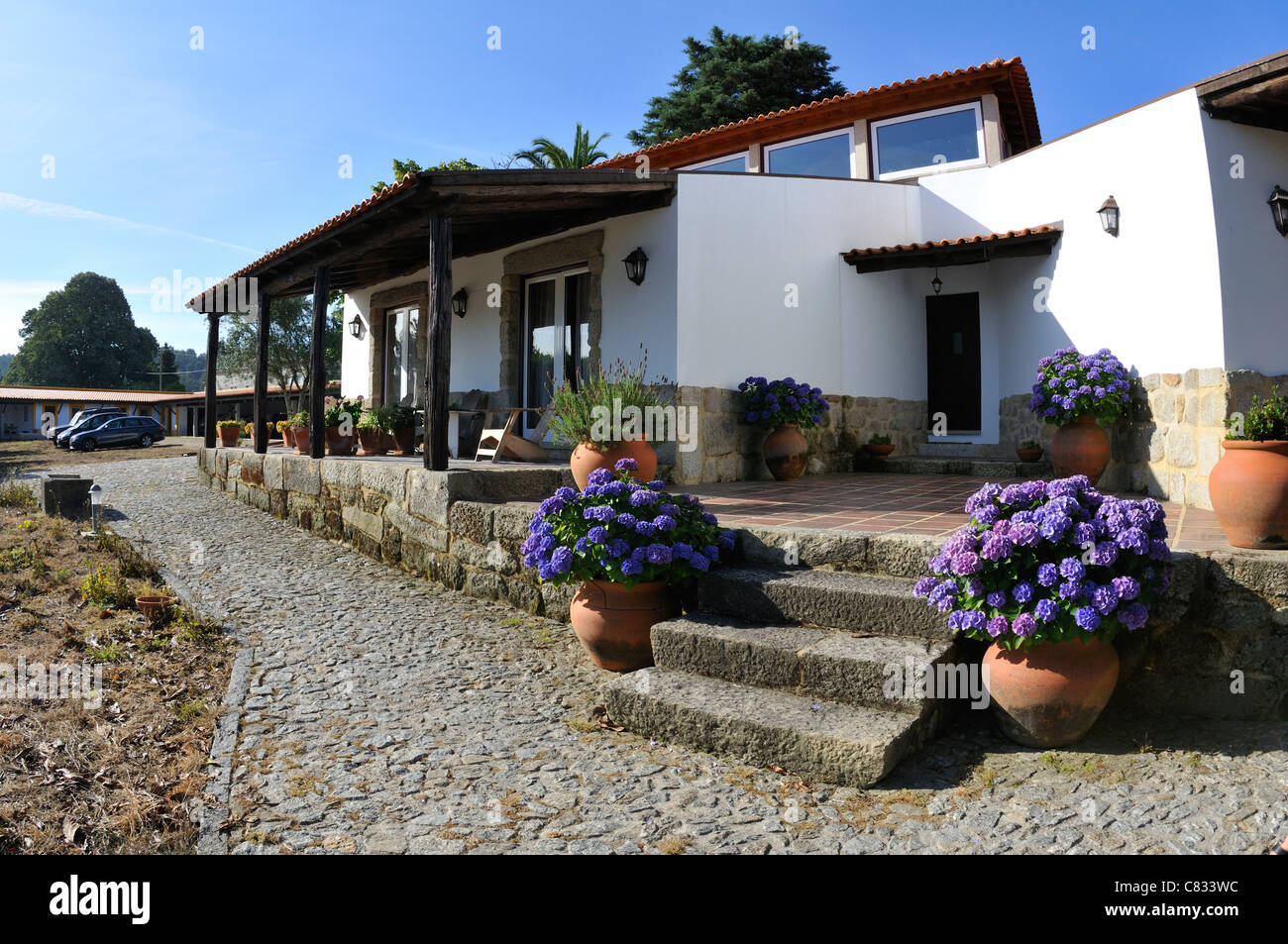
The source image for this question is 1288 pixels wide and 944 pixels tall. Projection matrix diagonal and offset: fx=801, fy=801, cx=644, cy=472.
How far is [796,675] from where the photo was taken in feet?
10.8

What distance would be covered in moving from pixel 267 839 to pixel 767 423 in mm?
5788

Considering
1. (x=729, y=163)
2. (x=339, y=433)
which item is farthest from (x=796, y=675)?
(x=729, y=163)

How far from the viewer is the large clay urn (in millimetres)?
7562

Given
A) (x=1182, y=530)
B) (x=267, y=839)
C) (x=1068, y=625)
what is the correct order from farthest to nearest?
(x=1182, y=530)
(x=1068, y=625)
(x=267, y=839)

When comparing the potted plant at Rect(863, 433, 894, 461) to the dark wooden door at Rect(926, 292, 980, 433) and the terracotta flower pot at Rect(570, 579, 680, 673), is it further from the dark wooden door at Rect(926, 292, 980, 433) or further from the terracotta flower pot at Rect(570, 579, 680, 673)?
the terracotta flower pot at Rect(570, 579, 680, 673)

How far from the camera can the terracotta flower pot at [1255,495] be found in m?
3.29

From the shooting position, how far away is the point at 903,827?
2.50m

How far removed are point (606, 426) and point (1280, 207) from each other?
202 inches

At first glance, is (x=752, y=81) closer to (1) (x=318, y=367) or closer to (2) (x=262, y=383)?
(2) (x=262, y=383)

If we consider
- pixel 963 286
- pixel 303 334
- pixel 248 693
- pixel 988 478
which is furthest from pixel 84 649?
pixel 303 334

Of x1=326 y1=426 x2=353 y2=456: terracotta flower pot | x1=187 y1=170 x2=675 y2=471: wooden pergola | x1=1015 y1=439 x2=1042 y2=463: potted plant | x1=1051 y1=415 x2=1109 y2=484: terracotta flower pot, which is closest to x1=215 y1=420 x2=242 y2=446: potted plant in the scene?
x1=187 y1=170 x2=675 y2=471: wooden pergola

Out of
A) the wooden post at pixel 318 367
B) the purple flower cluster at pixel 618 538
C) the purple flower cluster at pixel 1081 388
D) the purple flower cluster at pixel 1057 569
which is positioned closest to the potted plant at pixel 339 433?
the wooden post at pixel 318 367
